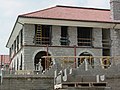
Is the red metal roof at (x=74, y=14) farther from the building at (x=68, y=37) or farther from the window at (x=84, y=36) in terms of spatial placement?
the window at (x=84, y=36)

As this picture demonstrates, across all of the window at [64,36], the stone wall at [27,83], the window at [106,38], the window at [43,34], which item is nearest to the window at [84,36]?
the window at [64,36]

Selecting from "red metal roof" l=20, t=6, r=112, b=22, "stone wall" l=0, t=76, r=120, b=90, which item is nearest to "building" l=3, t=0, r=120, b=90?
"red metal roof" l=20, t=6, r=112, b=22

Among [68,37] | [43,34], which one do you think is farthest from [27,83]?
[43,34]

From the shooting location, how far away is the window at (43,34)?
2806 cm

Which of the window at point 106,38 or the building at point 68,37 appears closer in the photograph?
the building at point 68,37

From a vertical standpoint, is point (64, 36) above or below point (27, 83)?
above

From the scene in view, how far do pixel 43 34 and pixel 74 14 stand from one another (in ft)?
11.3

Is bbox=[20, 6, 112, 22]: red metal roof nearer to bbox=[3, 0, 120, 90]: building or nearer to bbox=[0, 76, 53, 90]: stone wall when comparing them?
bbox=[3, 0, 120, 90]: building

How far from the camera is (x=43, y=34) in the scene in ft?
97.1

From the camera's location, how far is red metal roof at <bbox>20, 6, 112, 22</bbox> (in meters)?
27.5

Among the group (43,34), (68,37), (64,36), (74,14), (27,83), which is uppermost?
(74,14)

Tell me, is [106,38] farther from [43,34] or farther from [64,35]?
[43,34]

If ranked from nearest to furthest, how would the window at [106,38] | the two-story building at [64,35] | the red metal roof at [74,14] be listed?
the two-story building at [64,35] → the red metal roof at [74,14] → the window at [106,38]

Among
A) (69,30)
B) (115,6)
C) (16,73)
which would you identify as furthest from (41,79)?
(115,6)
